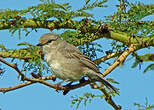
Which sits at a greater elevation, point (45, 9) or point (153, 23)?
point (45, 9)

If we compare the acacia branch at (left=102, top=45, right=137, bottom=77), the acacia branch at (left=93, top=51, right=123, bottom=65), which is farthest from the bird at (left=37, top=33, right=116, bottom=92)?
the acacia branch at (left=102, top=45, right=137, bottom=77)

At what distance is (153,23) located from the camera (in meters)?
2.76

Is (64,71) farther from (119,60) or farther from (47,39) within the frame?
(119,60)

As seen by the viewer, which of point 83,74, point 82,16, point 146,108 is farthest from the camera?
point 83,74

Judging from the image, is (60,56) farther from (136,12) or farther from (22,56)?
(136,12)

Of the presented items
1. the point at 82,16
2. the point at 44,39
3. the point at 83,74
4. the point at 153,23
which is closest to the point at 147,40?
the point at 153,23

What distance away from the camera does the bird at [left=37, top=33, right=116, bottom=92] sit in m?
3.54

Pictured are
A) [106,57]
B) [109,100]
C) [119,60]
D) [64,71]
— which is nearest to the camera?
[119,60]

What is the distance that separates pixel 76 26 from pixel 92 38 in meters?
0.22

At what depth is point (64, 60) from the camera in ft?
12.3

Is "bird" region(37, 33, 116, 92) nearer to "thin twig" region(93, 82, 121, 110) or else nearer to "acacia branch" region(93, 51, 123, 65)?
"acacia branch" region(93, 51, 123, 65)

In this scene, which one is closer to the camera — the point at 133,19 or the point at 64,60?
the point at 133,19

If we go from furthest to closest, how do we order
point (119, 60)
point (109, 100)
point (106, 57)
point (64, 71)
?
1. point (64, 71)
2. point (106, 57)
3. point (109, 100)
4. point (119, 60)

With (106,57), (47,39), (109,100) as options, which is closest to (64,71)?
(47,39)
